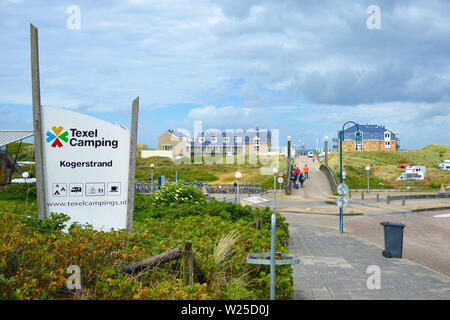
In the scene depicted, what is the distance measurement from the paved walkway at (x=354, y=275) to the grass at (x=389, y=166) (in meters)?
32.1

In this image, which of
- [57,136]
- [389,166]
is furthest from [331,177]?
[57,136]

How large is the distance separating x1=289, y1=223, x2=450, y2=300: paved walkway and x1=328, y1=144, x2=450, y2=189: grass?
3207 centimetres

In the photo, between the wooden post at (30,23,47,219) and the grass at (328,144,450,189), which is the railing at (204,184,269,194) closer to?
the grass at (328,144,450,189)

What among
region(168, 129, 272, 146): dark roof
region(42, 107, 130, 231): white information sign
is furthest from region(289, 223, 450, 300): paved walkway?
region(168, 129, 272, 146): dark roof

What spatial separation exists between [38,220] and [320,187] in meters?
34.0

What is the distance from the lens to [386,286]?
8.11 m

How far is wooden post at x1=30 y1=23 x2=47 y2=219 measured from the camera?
275 inches

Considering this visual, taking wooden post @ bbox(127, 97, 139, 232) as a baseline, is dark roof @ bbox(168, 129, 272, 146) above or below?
above

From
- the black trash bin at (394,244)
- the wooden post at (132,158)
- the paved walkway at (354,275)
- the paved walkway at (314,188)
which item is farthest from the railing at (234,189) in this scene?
the wooden post at (132,158)

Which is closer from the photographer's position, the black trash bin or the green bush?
the green bush

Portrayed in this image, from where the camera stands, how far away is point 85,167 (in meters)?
7.20

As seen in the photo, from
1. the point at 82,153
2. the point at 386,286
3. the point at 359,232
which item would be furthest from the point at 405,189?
the point at 82,153

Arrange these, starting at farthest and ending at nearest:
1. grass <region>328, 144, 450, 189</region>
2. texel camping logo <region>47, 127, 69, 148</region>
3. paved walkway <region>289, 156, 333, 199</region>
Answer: grass <region>328, 144, 450, 189</region>, paved walkway <region>289, 156, 333, 199</region>, texel camping logo <region>47, 127, 69, 148</region>

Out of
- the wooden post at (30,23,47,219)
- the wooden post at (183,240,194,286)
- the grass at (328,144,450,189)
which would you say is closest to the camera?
the wooden post at (183,240,194,286)
